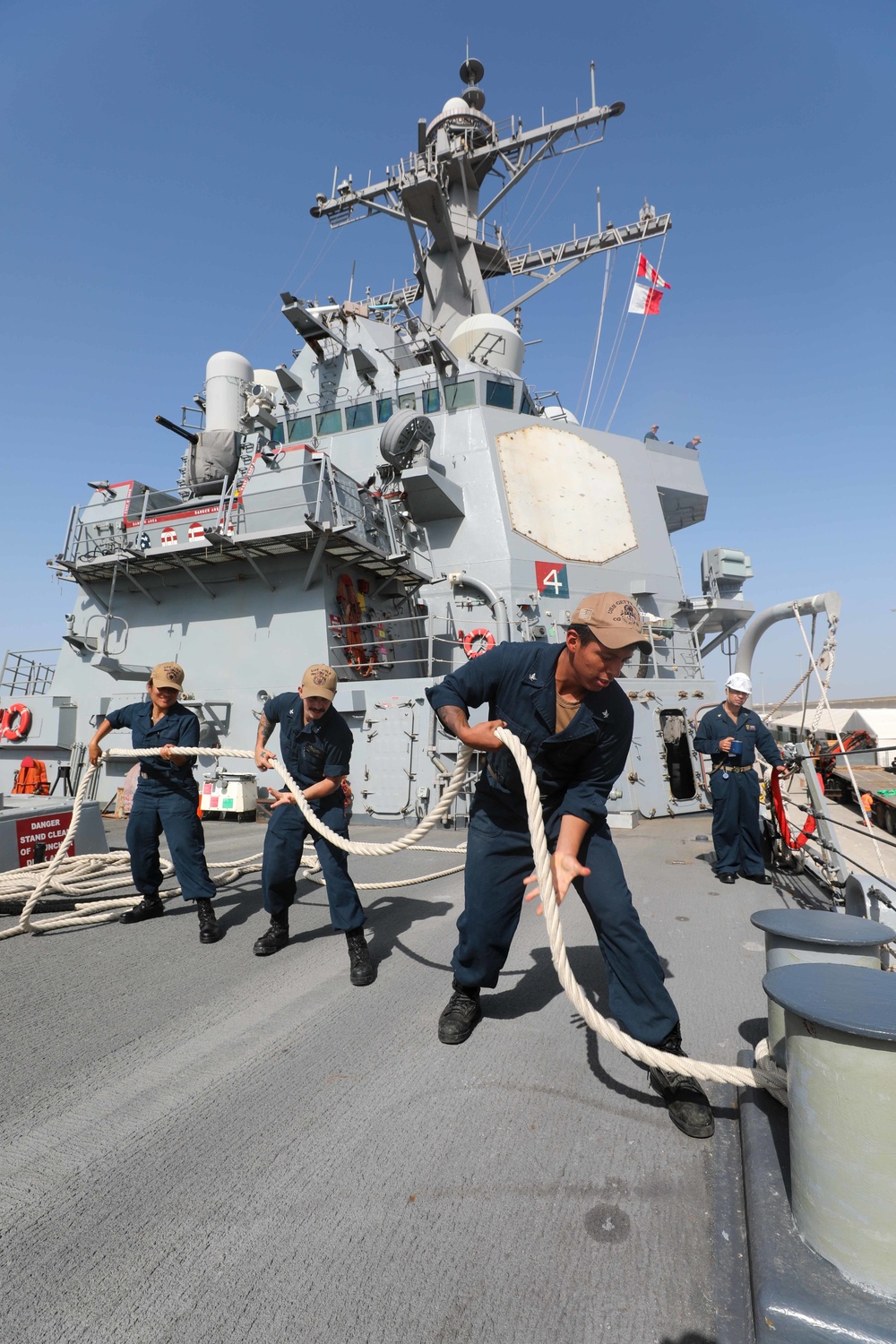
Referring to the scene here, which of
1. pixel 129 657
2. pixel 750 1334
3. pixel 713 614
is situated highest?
pixel 713 614

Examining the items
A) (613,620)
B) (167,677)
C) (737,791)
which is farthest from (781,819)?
(167,677)

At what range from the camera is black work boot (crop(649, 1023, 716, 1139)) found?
184 cm

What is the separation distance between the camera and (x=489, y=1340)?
46.8 inches

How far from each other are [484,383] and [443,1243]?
12299 millimetres

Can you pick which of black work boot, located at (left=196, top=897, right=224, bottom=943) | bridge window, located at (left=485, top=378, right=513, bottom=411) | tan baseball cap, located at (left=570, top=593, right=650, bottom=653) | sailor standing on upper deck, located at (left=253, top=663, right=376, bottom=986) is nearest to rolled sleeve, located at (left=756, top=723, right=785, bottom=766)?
sailor standing on upper deck, located at (left=253, top=663, right=376, bottom=986)

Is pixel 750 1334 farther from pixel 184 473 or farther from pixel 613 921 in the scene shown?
pixel 184 473

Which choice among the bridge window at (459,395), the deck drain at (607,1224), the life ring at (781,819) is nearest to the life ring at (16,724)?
the bridge window at (459,395)

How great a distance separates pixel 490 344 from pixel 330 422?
368cm

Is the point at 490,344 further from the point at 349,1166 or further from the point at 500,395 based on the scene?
the point at 349,1166

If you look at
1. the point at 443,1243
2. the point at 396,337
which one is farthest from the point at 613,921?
the point at 396,337

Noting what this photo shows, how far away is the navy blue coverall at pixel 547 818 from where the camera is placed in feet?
6.92

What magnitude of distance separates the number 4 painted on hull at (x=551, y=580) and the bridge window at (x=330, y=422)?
203 inches

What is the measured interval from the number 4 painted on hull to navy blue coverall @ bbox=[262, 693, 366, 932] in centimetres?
736

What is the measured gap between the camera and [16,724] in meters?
9.99
